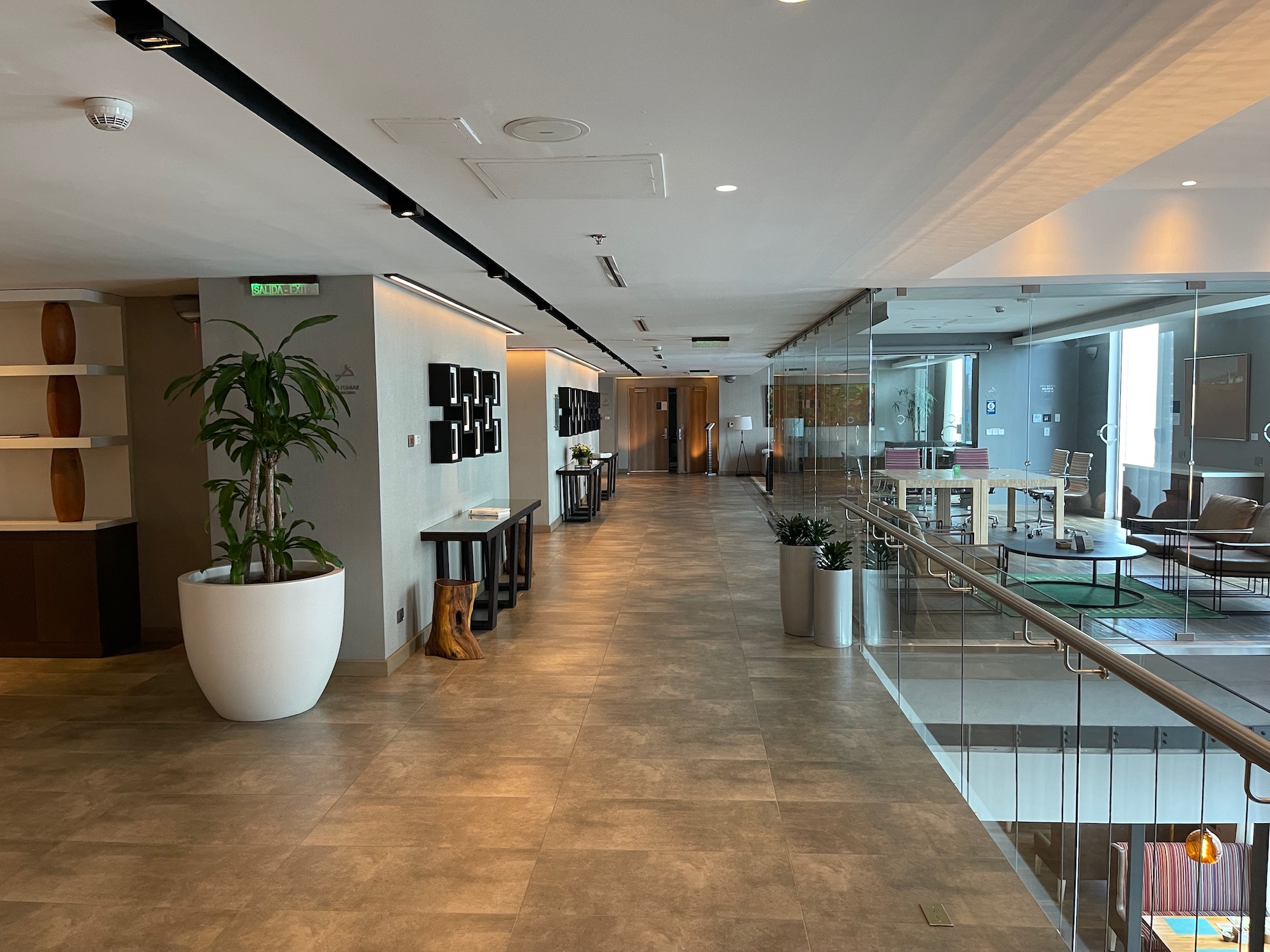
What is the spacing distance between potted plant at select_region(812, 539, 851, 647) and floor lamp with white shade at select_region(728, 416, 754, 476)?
15.5 metres

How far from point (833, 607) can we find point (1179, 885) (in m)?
3.72

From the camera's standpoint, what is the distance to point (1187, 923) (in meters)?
2.12

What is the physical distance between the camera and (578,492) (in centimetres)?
1355

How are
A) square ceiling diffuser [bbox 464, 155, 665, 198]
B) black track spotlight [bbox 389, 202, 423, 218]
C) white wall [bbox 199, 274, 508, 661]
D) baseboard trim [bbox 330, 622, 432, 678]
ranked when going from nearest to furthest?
square ceiling diffuser [bbox 464, 155, 665, 198] < black track spotlight [bbox 389, 202, 423, 218] < white wall [bbox 199, 274, 508, 661] < baseboard trim [bbox 330, 622, 432, 678]

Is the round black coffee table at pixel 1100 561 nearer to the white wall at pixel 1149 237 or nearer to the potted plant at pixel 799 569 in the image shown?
the potted plant at pixel 799 569

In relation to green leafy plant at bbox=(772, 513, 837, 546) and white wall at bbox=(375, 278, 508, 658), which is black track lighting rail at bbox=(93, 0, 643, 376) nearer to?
white wall at bbox=(375, 278, 508, 658)

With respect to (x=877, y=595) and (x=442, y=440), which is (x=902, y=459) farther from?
(x=442, y=440)

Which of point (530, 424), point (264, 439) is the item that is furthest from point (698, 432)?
point (264, 439)

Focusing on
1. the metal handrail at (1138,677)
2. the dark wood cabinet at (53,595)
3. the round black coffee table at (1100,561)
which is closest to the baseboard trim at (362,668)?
the dark wood cabinet at (53,595)

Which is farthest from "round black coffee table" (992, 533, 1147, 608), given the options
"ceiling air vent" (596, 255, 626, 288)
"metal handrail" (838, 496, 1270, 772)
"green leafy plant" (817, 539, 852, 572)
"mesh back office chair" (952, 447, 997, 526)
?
"ceiling air vent" (596, 255, 626, 288)

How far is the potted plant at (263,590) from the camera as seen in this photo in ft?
14.5

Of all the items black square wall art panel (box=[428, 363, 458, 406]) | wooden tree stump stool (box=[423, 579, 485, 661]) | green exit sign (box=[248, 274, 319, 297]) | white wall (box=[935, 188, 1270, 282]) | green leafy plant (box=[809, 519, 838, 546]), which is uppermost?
white wall (box=[935, 188, 1270, 282])

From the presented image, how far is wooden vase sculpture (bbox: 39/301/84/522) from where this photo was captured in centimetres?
596

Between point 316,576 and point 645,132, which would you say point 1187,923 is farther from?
point 316,576
